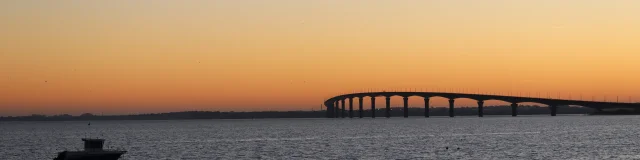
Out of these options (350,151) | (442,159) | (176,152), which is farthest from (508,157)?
(176,152)

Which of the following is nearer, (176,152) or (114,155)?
(114,155)

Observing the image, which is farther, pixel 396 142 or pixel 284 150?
pixel 396 142

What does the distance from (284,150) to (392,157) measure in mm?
17836

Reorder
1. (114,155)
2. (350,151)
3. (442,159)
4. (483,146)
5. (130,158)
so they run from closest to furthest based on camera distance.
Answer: (114,155)
(442,159)
(130,158)
(350,151)
(483,146)

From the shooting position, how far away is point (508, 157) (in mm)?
94812

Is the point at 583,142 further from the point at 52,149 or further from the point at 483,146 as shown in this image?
the point at 52,149

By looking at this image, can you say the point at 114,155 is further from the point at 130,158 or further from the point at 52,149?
the point at 52,149

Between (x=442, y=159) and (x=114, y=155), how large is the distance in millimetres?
30245

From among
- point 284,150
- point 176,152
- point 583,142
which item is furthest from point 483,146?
point 176,152

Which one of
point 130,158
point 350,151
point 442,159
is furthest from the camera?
point 350,151

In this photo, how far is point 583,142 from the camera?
121500 mm

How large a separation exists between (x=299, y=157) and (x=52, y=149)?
41.6 m

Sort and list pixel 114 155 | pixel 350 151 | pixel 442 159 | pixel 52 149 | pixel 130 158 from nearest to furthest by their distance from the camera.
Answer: pixel 114 155
pixel 442 159
pixel 130 158
pixel 350 151
pixel 52 149

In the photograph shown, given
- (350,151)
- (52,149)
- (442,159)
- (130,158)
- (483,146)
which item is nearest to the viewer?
(442,159)
